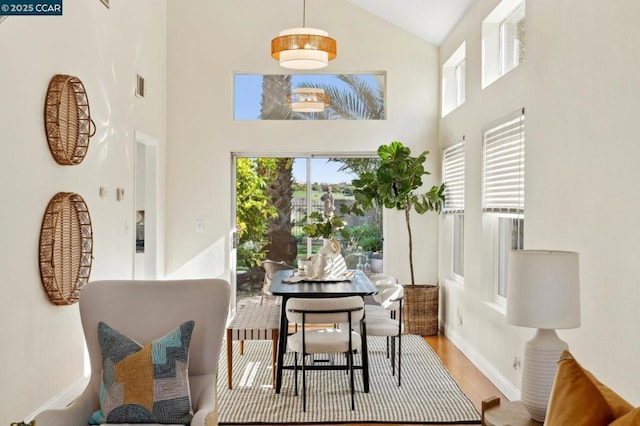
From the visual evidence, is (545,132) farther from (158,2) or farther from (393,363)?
(158,2)

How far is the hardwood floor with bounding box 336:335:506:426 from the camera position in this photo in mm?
4613

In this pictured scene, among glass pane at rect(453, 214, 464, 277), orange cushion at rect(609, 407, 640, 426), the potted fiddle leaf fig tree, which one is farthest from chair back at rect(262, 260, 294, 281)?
orange cushion at rect(609, 407, 640, 426)

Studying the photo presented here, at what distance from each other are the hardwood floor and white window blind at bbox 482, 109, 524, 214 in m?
1.37

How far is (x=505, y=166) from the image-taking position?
468 cm

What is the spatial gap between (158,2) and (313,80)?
1938mm

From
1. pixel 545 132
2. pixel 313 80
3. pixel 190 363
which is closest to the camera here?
pixel 190 363

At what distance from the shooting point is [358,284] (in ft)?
16.3

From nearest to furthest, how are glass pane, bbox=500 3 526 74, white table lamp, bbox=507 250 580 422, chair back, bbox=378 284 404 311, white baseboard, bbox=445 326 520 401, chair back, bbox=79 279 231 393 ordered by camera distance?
white table lamp, bbox=507 250 580 422 → chair back, bbox=79 279 231 393 → white baseboard, bbox=445 326 520 401 → glass pane, bbox=500 3 526 74 → chair back, bbox=378 284 404 311

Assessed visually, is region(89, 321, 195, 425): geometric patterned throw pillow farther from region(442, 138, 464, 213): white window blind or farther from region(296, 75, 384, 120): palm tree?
region(296, 75, 384, 120): palm tree

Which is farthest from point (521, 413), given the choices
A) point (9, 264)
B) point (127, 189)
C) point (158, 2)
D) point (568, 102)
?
point (158, 2)

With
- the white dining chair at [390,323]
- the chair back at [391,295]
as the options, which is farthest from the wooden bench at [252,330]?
the chair back at [391,295]

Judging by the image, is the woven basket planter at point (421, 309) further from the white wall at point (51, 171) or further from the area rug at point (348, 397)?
the white wall at point (51, 171)

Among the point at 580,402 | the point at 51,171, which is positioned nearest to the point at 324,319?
the point at 51,171

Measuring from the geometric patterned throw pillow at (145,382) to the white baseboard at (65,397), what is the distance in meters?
1.51
